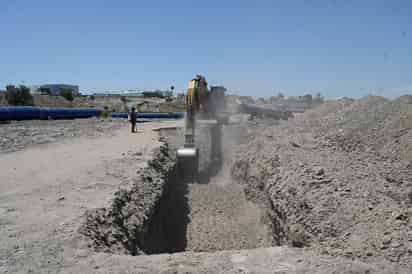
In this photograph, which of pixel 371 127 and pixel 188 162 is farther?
pixel 188 162

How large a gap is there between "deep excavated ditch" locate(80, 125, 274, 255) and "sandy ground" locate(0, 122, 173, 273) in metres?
0.44

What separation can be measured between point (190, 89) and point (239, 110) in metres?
26.9

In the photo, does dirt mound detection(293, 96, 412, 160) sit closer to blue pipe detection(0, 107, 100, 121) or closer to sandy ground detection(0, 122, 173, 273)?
sandy ground detection(0, 122, 173, 273)

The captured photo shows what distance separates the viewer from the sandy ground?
19.6 feet

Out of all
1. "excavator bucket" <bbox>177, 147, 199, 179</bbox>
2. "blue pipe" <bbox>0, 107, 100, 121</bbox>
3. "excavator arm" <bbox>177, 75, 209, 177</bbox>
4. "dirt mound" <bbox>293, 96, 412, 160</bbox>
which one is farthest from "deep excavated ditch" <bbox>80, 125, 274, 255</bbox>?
"blue pipe" <bbox>0, 107, 100, 121</bbox>

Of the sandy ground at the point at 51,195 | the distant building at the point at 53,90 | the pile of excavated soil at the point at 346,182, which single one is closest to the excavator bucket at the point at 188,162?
the sandy ground at the point at 51,195

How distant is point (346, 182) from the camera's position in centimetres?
859

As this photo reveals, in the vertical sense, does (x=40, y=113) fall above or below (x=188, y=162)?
above

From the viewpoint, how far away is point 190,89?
17.2 metres

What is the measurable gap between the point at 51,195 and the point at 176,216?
4.39m

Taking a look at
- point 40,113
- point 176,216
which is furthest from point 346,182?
point 40,113

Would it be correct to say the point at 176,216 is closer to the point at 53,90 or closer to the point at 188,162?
the point at 188,162

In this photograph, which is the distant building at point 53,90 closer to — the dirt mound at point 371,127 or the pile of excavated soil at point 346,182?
the dirt mound at point 371,127

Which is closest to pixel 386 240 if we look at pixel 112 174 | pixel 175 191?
pixel 112 174
